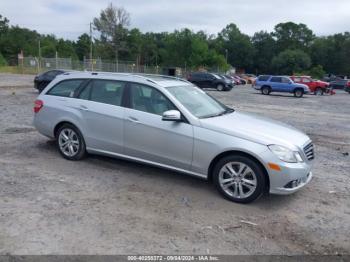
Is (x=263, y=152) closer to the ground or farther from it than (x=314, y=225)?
farther from it

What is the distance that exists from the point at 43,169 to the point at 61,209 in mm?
1803

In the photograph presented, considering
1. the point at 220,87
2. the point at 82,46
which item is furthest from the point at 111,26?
the point at 220,87

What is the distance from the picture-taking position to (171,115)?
5551 mm

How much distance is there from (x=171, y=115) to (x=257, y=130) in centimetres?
122

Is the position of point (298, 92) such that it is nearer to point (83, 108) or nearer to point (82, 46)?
point (83, 108)

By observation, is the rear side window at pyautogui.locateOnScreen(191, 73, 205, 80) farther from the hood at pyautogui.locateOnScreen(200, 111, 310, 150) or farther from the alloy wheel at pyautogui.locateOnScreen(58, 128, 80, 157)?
the hood at pyautogui.locateOnScreen(200, 111, 310, 150)

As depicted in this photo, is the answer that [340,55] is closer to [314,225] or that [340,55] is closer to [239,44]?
[239,44]

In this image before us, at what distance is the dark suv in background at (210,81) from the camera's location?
3559 cm

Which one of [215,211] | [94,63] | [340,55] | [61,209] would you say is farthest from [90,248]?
A: [340,55]

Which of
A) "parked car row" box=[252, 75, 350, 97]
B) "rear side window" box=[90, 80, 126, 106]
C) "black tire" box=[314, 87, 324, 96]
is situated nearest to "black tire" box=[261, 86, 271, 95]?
"parked car row" box=[252, 75, 350, 97]

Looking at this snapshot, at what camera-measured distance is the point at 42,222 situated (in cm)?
446

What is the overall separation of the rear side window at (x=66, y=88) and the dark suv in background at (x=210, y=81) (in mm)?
29087

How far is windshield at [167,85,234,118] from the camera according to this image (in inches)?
235

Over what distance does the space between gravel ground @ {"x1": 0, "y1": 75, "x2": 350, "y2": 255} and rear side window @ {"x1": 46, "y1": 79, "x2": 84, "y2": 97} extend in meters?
1.17
